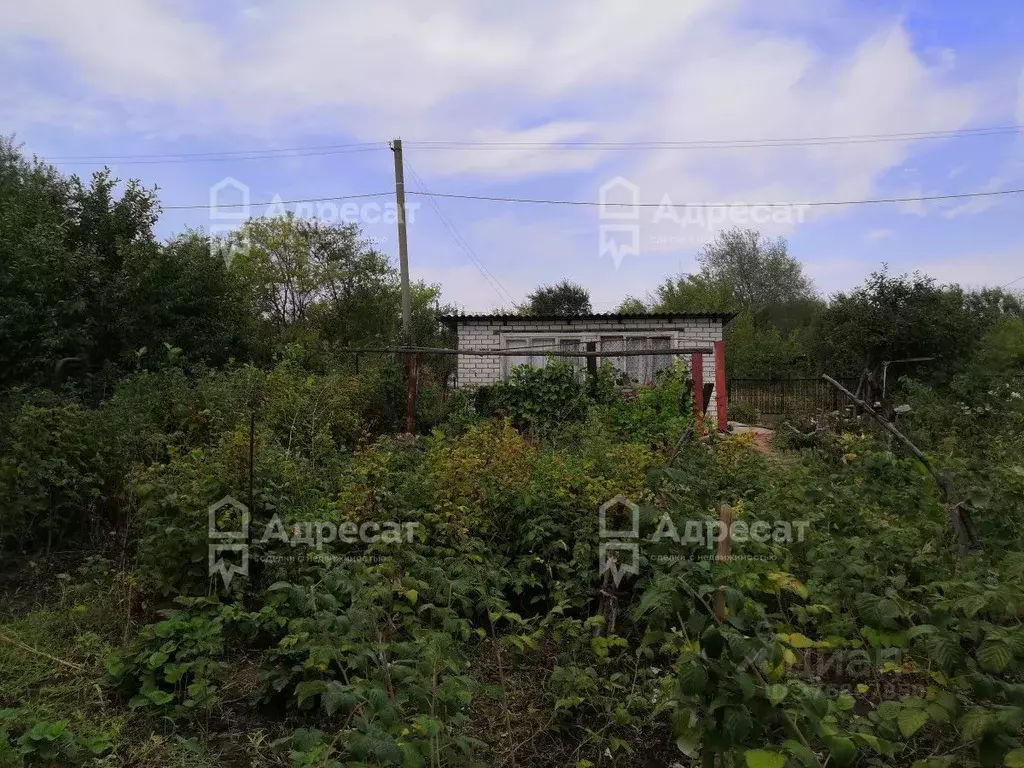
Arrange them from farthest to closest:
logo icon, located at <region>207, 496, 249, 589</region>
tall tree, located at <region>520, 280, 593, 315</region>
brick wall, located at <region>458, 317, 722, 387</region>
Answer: tall tree, located at <region>520, 280, 593, 315</region>, brick wall, located at <region>458, 317, 722, 387</region>, logo icon, located at <region>207, 496, 249, 589</region>

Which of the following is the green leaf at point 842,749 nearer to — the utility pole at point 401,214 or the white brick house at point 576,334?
the white brick house at point 576,334

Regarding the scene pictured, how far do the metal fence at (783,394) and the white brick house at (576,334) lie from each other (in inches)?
142

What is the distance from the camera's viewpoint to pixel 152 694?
8.53 feet

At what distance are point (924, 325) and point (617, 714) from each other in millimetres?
15124

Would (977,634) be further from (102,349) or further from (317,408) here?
(102,349)

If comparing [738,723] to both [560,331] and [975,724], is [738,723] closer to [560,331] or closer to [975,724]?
[975,724]

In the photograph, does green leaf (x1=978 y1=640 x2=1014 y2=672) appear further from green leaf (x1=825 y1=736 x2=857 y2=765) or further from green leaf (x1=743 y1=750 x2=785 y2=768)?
green leaf (x1=743 y1=750 x2=785 y2=768)

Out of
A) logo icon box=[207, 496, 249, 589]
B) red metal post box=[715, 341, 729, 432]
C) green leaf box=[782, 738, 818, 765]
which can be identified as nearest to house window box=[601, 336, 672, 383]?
red metal post box=[715, 341, 729, 432]

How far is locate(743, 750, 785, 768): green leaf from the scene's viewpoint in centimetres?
139

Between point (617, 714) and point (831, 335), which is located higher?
point (831, 335)

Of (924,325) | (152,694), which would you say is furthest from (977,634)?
(924,325)

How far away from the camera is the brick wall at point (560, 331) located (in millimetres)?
11367

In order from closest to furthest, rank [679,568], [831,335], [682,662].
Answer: [682,662], [679,568], [831,335]

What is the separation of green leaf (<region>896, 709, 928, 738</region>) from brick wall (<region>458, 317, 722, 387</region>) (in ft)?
32.3
